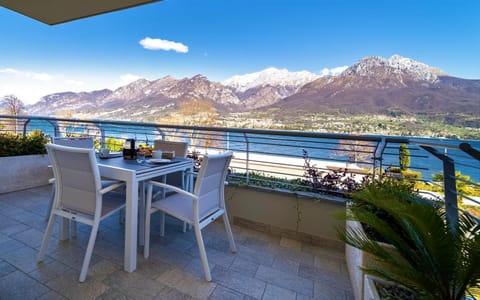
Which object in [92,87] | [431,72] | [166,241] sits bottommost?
[166,241]

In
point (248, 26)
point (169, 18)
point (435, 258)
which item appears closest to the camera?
point (435, 258)

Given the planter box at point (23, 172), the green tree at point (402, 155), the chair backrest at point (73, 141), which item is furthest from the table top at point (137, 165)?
the planter box at point (23, 172)

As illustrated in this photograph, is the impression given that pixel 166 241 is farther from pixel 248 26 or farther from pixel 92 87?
pixel 92 87

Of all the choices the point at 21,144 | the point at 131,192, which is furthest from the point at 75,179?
the point at 21,144

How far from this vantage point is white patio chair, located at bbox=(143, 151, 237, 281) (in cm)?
165

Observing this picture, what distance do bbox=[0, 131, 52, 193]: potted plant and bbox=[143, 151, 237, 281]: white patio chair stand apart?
296cm

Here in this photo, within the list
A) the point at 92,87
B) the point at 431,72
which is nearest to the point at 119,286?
the point at 431,72

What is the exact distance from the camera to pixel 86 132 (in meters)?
4.36

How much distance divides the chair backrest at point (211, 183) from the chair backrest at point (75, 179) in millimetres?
709

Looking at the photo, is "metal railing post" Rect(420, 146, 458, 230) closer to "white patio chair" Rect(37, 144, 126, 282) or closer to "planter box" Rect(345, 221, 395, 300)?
"planter box" Rect(345, 221, 395, 300)

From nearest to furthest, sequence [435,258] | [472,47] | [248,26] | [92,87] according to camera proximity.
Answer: [435,258] → [248,26] → [472,47] → [92,87]

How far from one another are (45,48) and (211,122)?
13.3 m

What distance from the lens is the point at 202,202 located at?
68.8 inches

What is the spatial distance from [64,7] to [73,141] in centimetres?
184
